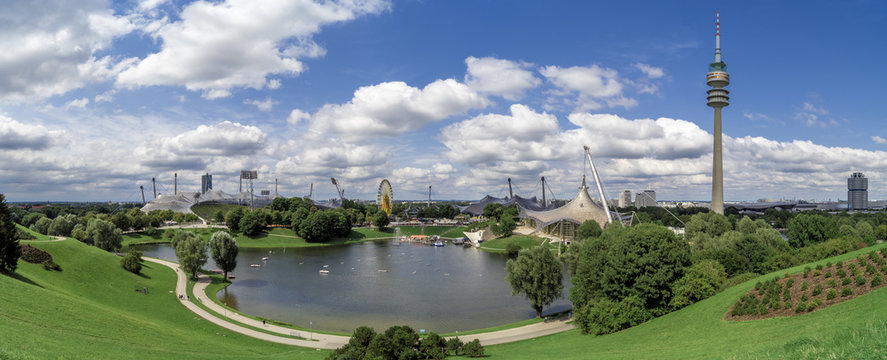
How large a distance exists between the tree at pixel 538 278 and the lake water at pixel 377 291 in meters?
3.19

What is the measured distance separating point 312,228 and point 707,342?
89.9 m

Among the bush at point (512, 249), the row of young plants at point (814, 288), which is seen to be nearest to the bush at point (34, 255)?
the row of young plants at point (814, 288)

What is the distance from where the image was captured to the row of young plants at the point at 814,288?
61.0 feet

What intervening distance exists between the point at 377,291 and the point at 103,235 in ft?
→ 154

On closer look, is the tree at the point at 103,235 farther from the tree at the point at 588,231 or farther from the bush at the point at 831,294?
the bush at the point at 831,294

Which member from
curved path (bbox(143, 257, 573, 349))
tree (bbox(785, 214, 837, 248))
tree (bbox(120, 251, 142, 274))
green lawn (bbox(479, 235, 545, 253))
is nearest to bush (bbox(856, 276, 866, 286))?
curved path (bbox(143, 257, 573, 349))

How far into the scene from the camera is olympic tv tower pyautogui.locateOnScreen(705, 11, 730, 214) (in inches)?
4003

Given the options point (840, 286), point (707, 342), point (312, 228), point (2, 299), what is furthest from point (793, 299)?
point (312, 228)

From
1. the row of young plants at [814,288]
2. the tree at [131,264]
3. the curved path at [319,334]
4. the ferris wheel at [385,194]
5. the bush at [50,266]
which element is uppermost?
the ferris wheel at [385,194]

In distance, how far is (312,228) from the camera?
98500mm

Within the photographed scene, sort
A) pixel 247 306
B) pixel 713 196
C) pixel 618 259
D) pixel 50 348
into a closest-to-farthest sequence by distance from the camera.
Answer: pixel 50 348
pixel 618 259
pixel 247 306
pixel 713 196

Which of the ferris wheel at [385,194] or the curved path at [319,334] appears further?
the ferris wheel at [385,194]

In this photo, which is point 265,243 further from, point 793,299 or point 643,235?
point 793,299

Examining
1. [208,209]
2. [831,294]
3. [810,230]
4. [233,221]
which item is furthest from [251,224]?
[831,294]
